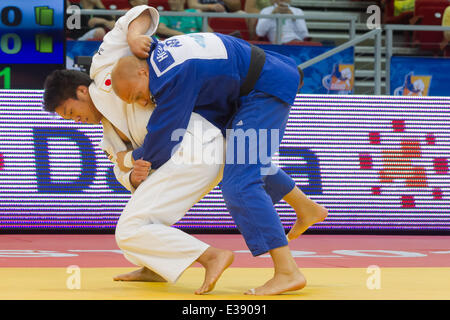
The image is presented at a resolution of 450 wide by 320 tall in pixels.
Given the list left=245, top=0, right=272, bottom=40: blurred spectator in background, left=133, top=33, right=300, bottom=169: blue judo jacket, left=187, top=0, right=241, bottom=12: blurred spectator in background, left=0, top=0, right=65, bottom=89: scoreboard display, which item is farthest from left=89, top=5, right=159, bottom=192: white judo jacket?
left=187, top=0, right=241, bottom=12: blurred spectator in background

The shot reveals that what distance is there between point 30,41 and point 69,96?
9.15ft

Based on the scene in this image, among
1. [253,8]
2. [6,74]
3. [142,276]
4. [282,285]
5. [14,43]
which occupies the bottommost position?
[142,276]

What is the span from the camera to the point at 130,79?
287 centimetres

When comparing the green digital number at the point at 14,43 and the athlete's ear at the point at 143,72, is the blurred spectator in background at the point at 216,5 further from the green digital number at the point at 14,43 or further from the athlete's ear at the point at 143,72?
the athlete's ear at the point at 143,72

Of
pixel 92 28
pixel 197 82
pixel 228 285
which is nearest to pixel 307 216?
pixel 228 285

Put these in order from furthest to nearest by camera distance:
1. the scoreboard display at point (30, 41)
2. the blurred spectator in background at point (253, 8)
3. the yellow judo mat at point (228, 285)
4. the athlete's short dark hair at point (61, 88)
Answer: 1. the blurred spectator in background at point (253, 8)
2. the scoreboard display at point (30, 41)
3. the athlete's short dark hair at point (61, 88)
4. the yellow judo mat at point (228, 285)

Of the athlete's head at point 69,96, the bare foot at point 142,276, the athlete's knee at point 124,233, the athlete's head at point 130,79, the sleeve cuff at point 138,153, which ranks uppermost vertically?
the athlete's head at point 130,79

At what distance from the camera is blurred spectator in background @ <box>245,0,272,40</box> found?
7883 mm

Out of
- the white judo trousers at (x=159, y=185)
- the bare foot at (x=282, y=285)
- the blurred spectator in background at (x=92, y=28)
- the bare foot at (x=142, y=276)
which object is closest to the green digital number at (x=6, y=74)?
the blurred spectator in background at (x=92, y=28)

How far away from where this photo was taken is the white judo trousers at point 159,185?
2.84 m

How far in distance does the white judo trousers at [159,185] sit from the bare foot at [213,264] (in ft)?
0.10

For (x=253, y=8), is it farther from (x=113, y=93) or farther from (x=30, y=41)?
(x=113, y=93)
